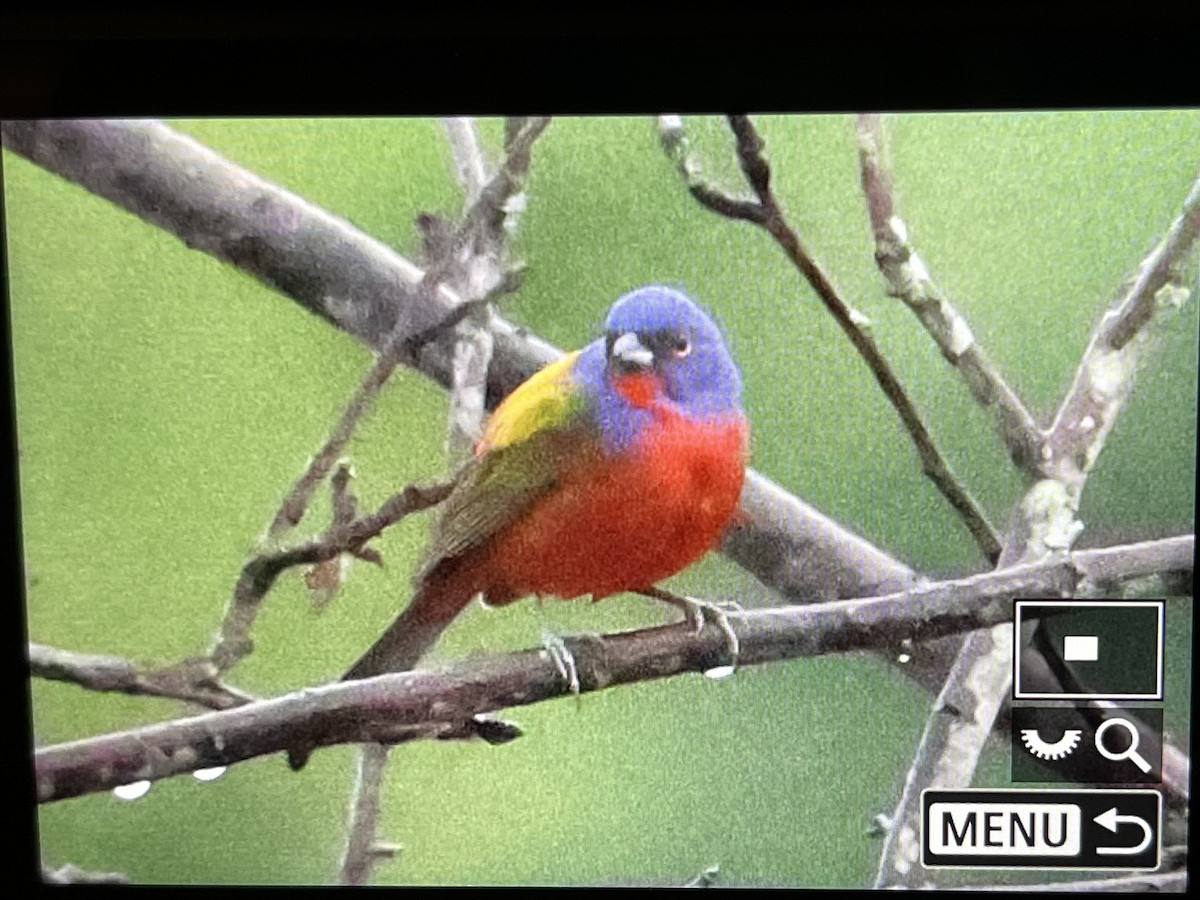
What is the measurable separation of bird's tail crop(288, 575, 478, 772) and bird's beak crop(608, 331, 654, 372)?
294 mm

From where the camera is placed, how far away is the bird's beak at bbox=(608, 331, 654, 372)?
1249 millimetres

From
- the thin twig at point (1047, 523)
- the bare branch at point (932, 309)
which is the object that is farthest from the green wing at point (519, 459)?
the thin twig at point (1047, 523)

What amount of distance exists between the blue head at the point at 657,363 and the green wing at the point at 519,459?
28mm

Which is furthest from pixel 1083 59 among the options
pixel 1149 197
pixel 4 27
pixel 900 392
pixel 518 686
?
pixel 4 27

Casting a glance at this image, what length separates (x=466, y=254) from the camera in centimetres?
127

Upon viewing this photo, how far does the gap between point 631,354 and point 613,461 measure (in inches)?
4.5

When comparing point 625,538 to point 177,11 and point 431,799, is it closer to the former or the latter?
point 431,799

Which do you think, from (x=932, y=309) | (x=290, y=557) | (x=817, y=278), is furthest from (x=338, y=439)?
(x=932, y=309)

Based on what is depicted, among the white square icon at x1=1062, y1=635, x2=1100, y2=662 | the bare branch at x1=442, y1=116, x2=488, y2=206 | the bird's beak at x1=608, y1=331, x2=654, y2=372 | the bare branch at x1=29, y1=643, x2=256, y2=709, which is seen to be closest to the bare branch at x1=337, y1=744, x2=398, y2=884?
the bare branch at x1=29, y1=643, x2=256, y2=709

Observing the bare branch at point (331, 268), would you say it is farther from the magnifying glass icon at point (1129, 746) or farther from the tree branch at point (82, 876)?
the tree branch at point (82, 876)

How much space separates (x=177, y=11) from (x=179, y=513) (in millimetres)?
530

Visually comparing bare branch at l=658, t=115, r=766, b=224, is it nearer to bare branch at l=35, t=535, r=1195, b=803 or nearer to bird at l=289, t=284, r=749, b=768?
bird at l=289, t=284, r=749, b=768

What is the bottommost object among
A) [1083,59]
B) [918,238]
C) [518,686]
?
[518,686]

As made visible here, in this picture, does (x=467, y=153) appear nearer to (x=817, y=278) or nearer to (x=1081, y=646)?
(x=817, y=278)
